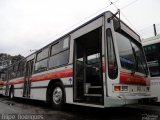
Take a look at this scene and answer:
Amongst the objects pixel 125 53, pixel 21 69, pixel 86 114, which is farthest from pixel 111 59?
pixel 21 69

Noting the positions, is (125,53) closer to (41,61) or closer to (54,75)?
(54,75)

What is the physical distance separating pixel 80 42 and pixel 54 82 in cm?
187

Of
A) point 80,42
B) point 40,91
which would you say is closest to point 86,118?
point 80,42

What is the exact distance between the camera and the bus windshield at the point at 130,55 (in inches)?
221

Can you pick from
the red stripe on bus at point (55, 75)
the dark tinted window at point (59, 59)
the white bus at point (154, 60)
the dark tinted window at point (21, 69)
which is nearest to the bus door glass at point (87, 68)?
the red stripe on bus at point (55, 75)

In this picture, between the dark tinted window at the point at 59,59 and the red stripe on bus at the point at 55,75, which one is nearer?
the red stripe on bus at the point at 55,75

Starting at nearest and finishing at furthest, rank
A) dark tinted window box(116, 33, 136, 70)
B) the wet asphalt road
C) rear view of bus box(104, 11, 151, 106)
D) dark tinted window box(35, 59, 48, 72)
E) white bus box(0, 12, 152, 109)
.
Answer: rear view of bus box(104, 11, 151, 106) → white bus box(0, 12, 152, 109) → dark tinted window box(116, 33, 136, 70) → the wet asphalt road → dark tinted window box(35, 59, 48, 72)

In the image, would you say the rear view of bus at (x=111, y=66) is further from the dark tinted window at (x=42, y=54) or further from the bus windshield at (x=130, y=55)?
the dark tinted window at (x=42, y=54)

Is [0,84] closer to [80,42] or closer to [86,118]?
[80,42]

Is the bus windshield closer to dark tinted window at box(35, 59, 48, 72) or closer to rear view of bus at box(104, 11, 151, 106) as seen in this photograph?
rear view of bus at box(104, 11, 151, 106)

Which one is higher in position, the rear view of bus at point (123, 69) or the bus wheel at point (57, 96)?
the rear view of bus at point (123, 69)

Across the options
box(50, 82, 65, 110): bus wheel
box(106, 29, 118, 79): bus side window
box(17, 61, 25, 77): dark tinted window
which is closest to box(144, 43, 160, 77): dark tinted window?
box(106, 29, 118, 79): bus side window

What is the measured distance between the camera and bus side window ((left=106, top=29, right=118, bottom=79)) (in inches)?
202

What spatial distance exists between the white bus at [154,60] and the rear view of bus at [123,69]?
134cm
